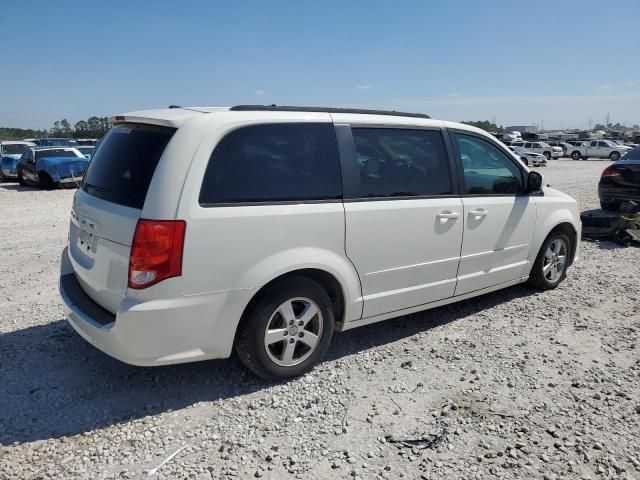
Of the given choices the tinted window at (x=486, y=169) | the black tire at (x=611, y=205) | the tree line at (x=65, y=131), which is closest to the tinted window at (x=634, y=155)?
the black tire at (x=611, y=205)

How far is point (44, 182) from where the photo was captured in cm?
1784

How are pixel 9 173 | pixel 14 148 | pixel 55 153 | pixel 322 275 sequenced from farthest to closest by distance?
pixel 14 148
pixel 9 173
pixel 55 153
pixel 322 275

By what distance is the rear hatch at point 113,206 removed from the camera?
305cm

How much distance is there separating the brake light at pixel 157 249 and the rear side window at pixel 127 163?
220mm

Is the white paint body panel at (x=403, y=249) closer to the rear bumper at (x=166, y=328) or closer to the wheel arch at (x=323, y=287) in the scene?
the wheel arch at (x=323, y=287)

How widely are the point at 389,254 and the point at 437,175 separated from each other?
34.0 inches

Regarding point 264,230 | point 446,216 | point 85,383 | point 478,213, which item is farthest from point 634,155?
point 85,383

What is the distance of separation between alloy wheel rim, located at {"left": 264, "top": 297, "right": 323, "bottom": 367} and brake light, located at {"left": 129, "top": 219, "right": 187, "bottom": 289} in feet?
2.55

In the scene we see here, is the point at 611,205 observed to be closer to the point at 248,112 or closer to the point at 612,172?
the point at 612,172

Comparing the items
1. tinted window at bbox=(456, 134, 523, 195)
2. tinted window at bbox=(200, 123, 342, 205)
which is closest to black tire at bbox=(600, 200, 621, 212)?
tinted window at bbox=(456, 134, 523, 195)

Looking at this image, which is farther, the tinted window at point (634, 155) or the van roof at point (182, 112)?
the tinted window at point (634, 155)

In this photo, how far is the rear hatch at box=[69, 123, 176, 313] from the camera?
305 cm

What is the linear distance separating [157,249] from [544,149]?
4671 centimetres

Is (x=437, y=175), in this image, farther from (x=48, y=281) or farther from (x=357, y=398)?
(x=48, y=281)
